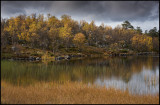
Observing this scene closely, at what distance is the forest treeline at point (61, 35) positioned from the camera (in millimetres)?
98637

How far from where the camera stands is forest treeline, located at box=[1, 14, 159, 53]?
3883 inches

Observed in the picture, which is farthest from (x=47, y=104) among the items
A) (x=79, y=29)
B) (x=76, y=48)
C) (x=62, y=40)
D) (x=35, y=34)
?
(x=79, y=29)

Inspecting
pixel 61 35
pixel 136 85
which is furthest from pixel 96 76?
pixel 61 35

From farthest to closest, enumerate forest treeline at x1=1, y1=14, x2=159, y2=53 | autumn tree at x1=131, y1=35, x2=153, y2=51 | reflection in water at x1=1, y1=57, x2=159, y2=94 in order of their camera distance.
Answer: autumn tree at x1=131, y1=35, x2=153, y2=51 → forest treeline at x1=1, y1=14, x2=159, y2=53 → reflection in water at x1=1, y1=57, x2=159, y2=94

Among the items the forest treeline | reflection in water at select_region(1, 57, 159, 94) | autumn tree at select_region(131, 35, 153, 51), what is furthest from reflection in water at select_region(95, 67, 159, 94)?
autumn tree at select_region(131, 35, 153, 51)

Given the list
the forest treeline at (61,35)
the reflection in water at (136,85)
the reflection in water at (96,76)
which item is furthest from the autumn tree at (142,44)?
the reflection in water at (136,85)

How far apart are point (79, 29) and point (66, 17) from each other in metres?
20.2

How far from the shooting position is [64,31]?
11100cm

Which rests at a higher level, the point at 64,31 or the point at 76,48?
the point at 64,31

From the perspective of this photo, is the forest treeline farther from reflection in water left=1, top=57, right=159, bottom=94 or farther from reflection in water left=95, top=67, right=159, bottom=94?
reflection in water left=95, top=67, right=159, bottom=94

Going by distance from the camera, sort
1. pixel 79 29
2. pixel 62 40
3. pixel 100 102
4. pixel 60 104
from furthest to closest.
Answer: pixel 79 29, pixel 62 40, pixel 100 102, pixel 60 104

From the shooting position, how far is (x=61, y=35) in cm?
10750

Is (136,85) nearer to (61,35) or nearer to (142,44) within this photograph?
(61,35)

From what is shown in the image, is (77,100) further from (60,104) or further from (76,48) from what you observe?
(76,48)
